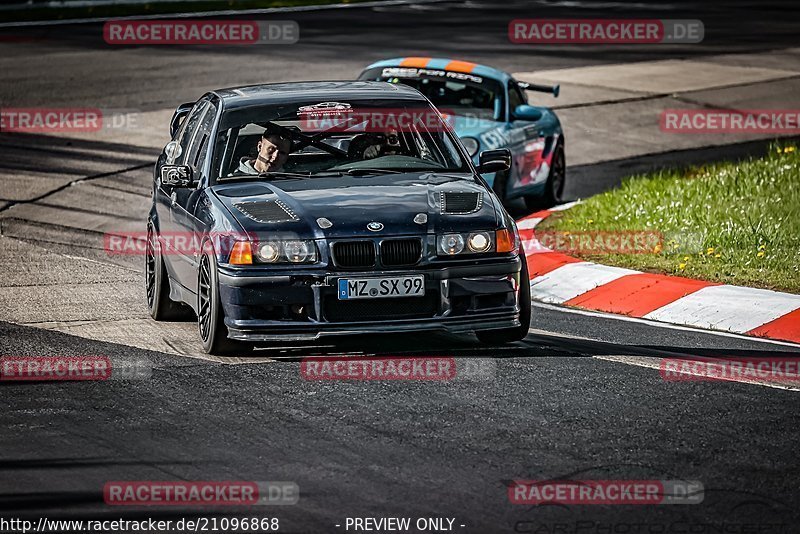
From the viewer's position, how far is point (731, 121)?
72.0 ft

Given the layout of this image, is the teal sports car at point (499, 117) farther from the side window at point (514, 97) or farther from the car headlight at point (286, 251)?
the car headlight at point (286, 251)

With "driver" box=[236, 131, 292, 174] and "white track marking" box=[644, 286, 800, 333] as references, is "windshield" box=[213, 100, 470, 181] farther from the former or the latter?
"white track marking" box=[644, 286, 800, 333]

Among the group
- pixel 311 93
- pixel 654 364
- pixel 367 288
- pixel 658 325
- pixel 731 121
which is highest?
pixel 311 93

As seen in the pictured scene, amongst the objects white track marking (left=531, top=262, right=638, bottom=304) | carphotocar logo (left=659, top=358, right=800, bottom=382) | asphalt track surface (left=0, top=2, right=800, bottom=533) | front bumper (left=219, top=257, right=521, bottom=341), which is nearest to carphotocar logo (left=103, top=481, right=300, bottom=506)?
asphalt track surface (left=0, top=2, right=800, bottom=533)

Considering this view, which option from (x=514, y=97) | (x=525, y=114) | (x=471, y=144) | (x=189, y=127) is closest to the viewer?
(x=189, y=127)

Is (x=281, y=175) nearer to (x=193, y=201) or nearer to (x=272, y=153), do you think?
(x=272, y=153)

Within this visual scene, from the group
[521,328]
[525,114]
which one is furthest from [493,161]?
[525,114]

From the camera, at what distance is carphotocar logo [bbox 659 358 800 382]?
27.5 feet

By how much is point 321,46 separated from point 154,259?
19.3 metres

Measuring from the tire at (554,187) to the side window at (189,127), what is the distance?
17.9ft

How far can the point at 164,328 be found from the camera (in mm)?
10023

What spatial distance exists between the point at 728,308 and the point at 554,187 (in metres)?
5.82

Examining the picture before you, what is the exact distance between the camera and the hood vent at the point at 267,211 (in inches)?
343

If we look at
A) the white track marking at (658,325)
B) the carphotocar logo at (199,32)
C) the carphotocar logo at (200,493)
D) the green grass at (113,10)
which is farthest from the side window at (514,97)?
the green grass at (113,10)
